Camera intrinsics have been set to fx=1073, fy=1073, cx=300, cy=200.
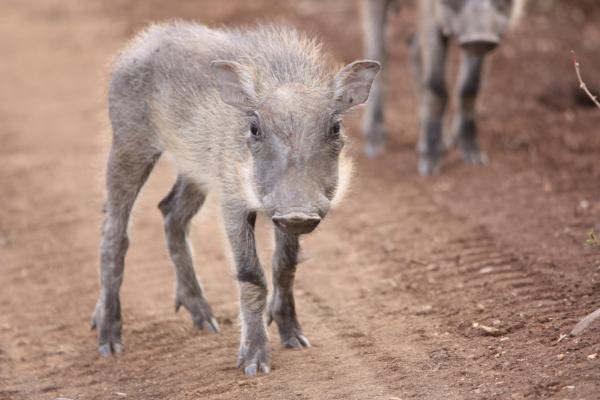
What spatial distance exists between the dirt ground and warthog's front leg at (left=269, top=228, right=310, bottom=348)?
102 millimetres

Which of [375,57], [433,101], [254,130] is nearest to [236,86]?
[254,130]

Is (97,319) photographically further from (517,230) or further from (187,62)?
(517,230)

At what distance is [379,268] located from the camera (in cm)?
640

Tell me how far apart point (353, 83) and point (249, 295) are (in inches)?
42.5

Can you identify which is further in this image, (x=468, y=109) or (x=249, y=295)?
(x=468, y=109)

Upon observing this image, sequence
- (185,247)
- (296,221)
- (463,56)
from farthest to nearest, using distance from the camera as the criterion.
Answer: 1. (463,56)
2. (185,247)
3. (296,221)

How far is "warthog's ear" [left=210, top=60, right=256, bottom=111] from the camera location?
4883mm

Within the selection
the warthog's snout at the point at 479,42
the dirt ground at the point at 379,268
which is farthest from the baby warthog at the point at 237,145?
the warthog's snout at the point at 479,42

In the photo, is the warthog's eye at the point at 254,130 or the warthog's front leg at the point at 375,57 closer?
the warthog's eye at the point at 254,130

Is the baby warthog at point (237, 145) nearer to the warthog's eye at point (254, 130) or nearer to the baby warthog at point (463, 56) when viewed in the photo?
the warthog's eye at point (254, 130)

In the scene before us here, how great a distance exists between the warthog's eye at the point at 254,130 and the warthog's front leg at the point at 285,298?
532mm

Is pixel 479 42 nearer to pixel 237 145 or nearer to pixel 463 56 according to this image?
pixel 463 56

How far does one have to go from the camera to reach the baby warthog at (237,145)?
462 cm

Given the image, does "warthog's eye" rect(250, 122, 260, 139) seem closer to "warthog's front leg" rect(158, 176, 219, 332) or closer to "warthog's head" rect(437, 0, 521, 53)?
"warthog's front leg" rect(158, 176, 219, 332)
